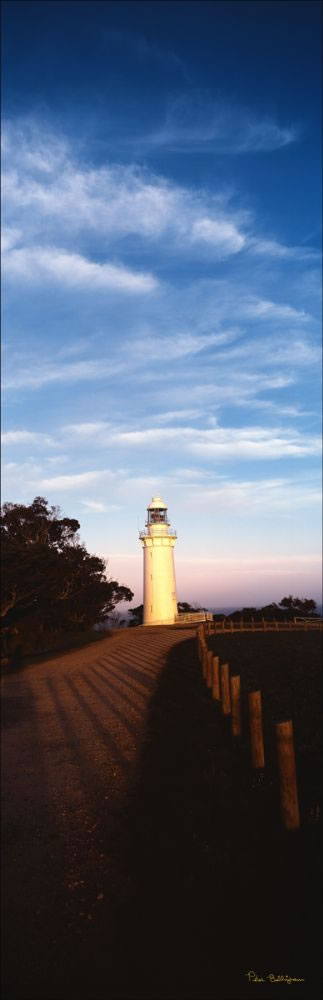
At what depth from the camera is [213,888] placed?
5090mm

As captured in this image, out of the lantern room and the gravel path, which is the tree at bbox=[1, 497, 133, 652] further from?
the gravel path

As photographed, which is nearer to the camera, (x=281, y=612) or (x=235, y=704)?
(x=235, y=704)

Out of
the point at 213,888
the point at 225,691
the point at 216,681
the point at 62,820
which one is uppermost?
the point at 225,691

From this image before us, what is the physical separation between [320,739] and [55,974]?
23.1 feet

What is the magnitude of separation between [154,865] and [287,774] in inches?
67.7

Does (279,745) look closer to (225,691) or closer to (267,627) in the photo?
(225,691)

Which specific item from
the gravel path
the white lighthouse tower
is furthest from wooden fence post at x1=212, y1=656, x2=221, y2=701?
the white lighthouse tower

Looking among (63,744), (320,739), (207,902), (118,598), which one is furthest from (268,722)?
(118,598)

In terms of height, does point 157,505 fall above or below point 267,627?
above

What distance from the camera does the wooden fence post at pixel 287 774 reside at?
5.82 metres

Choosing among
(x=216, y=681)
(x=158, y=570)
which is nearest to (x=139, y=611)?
(x=158, y=570)
